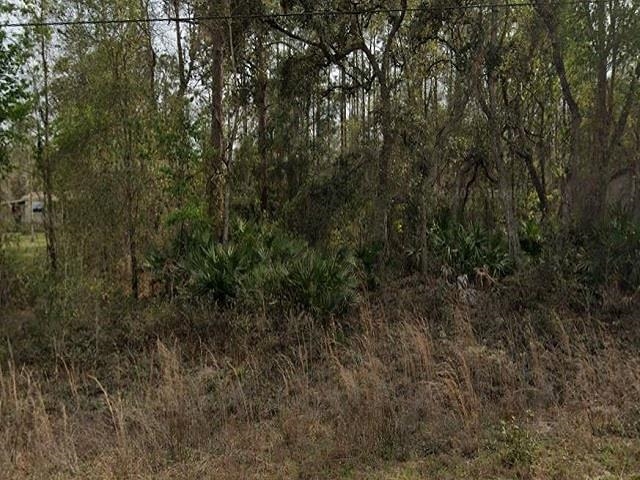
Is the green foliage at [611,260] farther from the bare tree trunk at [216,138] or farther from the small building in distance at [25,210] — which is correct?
the small building in distance at [25,210]

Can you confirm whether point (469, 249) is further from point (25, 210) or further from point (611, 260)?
point (25, 210)

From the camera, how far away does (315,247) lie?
13.7 metres

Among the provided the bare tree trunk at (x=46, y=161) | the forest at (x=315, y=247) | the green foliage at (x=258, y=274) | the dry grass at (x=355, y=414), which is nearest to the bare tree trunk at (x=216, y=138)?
the forest at (x=315, y=247)

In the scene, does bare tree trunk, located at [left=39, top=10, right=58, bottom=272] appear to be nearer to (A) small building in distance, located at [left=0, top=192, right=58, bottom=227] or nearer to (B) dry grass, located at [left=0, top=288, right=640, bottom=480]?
(A) small building in distance, located at [left=0, top=192, right=58, bottom=227]

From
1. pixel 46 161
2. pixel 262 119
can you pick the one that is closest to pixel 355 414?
pixel 46 161

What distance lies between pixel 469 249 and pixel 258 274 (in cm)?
598

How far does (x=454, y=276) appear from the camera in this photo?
12.4 metres

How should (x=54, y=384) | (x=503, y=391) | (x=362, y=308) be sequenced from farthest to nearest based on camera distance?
(x=362, y=308)
(x=54, y=384)
(x=503, y=391)

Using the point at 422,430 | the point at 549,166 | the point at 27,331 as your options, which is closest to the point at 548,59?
the point at 549,166

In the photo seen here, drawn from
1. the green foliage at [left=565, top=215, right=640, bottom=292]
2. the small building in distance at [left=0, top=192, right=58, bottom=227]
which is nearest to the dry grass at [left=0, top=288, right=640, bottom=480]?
the green foliage at [left=565, top=215, right=640, bottom=292]

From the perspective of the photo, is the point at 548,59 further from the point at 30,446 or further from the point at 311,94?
the point at 30,446

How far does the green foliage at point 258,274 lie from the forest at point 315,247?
6 centimetres

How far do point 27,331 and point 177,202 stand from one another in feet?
14.0

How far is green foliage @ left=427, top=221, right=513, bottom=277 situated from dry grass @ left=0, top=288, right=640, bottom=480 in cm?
497
